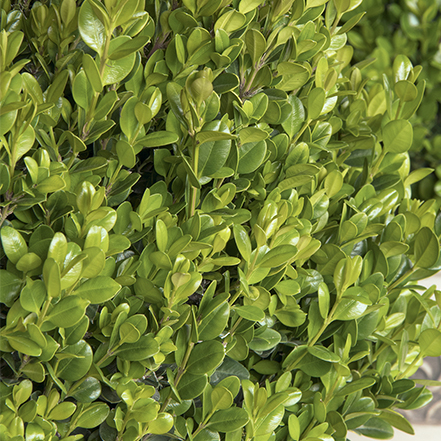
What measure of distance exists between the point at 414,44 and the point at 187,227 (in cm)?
187

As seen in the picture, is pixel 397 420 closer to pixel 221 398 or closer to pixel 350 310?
pixel 350 310

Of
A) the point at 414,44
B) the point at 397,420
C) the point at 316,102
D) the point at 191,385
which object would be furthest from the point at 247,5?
the point at 414,44

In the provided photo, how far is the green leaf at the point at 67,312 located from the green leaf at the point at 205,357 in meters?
0.22

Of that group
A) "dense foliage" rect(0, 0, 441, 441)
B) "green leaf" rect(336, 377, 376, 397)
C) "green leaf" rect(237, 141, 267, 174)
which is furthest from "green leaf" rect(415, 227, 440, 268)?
"green leaf" rect(237, 141, 267, 174)

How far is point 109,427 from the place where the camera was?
30.0 inches

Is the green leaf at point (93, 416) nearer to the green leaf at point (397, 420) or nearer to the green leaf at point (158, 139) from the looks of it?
the green leaf at point (158, 139)

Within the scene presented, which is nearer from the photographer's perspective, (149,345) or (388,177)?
(149,345)

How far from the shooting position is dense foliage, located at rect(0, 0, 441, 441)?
65 centimetres

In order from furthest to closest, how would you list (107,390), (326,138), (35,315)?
1. (326,138)
2. (107,390)
3. (35,315)

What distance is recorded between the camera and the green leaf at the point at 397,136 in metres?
0.93

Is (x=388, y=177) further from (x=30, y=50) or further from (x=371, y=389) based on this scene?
(x=30, y=50)

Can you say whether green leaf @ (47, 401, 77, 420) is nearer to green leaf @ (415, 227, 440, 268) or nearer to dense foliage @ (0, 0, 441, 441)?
dense foliage @ (0, 0, 441, 441)

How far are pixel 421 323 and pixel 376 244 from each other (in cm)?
20

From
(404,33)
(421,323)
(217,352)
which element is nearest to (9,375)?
(217,352)
